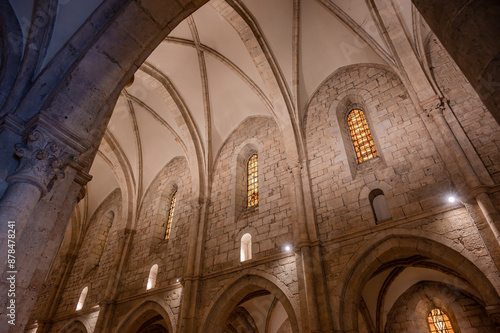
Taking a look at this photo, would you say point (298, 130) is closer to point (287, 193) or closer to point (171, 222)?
point (287, 193)

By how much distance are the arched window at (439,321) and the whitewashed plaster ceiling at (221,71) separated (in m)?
7.37

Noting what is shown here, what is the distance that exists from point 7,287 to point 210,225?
7206 millimetres

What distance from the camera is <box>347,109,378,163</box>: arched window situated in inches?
328

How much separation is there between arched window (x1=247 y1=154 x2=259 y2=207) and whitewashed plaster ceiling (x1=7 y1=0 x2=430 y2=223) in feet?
5.13

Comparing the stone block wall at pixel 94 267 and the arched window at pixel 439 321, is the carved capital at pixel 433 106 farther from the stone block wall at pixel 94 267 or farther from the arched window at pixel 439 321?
the stone block wall at pixel 94 267

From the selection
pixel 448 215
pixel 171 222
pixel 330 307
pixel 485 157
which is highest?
pixel 171 222

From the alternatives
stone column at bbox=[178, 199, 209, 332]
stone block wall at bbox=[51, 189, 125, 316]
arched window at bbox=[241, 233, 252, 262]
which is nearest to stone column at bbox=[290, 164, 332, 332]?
arched window at bbox=[241, 233, 252, 262]

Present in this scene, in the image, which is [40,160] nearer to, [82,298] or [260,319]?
[260,319]

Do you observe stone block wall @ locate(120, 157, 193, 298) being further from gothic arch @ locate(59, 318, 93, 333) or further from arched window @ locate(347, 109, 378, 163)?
arched window @ locate(347, 109, 378, 163)

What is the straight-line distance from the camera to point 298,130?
9578 millimetres

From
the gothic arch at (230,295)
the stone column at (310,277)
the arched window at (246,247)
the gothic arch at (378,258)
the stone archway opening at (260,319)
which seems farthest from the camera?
the stone archway opening at (260,319)

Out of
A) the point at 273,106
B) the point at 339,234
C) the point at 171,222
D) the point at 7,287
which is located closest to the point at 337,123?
the point at 273,106

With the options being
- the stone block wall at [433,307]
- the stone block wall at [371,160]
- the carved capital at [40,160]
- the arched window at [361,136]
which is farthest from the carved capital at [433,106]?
the carved capital at [40,160]

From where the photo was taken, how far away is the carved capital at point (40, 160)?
3178 millimetres
